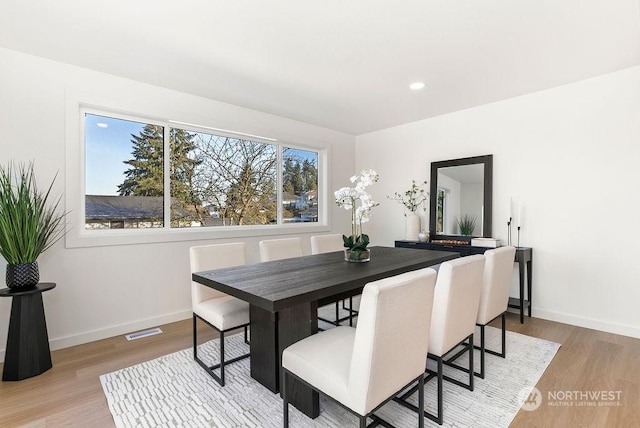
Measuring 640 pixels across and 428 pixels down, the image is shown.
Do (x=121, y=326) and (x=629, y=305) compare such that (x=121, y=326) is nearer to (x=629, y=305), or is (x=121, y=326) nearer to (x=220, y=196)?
(x=220, y=196)

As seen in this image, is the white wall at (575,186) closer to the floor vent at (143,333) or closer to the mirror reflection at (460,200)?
the mirror reflection at (460,200)

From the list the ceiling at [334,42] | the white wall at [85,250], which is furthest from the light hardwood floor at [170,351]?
the ceiling at [334,42]

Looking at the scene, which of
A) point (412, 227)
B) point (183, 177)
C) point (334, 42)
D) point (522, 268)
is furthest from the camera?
point (412, 227)

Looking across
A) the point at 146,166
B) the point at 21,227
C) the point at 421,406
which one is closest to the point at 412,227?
the point at 421,406

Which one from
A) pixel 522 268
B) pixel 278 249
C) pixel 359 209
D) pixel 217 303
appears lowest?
pixel 217 303

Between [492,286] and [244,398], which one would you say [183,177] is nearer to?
[244,398]

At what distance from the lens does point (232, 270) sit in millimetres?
2180

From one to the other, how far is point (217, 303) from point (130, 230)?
5.00 ft

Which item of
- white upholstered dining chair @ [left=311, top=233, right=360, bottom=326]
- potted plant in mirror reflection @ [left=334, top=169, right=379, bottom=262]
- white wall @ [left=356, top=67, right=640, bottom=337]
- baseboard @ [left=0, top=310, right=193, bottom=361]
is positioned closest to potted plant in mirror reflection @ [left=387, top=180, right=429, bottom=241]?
white wall @ [left=356, top=67, right=640, bottom=337]

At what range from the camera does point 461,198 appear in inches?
162

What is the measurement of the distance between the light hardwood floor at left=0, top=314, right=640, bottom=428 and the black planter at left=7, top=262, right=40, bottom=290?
2.22ft

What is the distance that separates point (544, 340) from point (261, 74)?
363cm

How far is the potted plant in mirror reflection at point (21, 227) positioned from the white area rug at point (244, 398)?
38.1 inches

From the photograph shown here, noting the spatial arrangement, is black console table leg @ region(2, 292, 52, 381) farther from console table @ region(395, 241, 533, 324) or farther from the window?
console table @ region(395, 241, 533, 324)
